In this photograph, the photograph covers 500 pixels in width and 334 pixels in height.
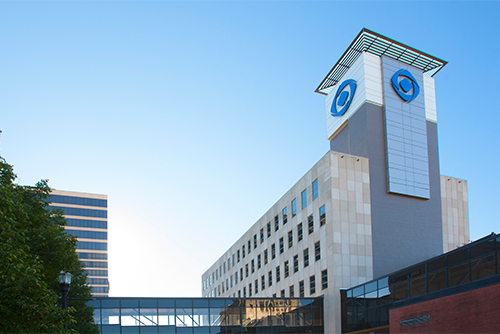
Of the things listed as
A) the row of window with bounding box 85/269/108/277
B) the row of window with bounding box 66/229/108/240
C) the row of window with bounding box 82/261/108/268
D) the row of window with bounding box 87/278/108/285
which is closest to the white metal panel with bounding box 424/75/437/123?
the row of window with bounding box 66/229/108/240

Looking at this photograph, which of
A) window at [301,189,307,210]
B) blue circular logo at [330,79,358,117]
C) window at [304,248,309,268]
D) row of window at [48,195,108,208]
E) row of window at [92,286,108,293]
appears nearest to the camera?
window at [304,248,309,268]

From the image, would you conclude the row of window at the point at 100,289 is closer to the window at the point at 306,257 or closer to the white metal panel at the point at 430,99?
the window at the point at 306,257

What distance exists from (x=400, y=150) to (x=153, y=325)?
28829mm

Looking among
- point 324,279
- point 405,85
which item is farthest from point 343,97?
point 324,279

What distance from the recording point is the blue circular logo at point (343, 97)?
54150 mm

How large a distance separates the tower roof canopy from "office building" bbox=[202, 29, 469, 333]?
4.2 inches

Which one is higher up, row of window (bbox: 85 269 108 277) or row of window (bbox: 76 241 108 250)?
row of window (bbox: 76 241 108 250)

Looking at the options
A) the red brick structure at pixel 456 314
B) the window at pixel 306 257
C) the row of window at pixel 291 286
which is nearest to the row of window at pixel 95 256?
the row of window at pixel 291 286

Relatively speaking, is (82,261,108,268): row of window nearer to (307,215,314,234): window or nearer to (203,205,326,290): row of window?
(203,205,326,290): row of window

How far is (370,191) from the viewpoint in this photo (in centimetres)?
4841

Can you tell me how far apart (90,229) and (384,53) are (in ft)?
400

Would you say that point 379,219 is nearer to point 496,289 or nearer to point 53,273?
point 496,289

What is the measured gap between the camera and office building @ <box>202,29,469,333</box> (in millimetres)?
46531

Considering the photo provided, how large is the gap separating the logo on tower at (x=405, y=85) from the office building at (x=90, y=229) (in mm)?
121682
